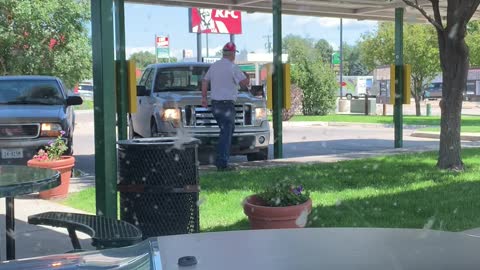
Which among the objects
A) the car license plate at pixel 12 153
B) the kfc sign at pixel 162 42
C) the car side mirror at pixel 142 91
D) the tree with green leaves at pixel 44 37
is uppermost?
the kfc sign at pixel 162 42

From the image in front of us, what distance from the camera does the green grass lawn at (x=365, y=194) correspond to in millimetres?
5836

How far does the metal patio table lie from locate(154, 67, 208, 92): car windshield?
7103 mm

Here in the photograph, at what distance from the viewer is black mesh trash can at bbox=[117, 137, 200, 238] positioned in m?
4.44

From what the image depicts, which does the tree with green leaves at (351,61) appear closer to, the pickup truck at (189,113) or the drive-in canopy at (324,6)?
the drive-in canopy at (324,6)

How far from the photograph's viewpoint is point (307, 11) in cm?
1439

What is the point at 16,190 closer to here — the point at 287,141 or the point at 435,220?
the point at 435,220

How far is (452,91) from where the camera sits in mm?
8992

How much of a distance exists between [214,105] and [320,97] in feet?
70.4

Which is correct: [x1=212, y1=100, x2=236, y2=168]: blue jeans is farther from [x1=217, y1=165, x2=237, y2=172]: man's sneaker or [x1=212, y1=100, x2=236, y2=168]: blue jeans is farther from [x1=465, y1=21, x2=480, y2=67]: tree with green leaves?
[x1=465, y1=21, x2=480, y2=67]: tree with green leaves

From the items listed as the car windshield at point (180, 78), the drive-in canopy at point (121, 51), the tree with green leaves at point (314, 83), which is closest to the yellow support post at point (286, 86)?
the drive-in canopy at point (121, 51)

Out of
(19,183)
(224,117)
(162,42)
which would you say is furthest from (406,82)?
(162,42)

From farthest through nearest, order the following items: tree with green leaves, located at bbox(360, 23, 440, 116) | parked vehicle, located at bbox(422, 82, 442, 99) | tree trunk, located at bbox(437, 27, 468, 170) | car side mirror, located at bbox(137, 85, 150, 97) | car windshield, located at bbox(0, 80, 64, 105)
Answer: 1. parked vehicle, located at bbox(422, 82, 442, 99)
2. tree with green leaves, located at bbox(360, 23, 440, 116)
3. car side mirror, located at bbox(137, 85, 150, 97)
4. car windshield, located at bbox(0, 80, 64, 105)
5. tree trunk, located at bbox(437, 27, 468, 170)

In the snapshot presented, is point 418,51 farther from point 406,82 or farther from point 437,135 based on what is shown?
point 406,82

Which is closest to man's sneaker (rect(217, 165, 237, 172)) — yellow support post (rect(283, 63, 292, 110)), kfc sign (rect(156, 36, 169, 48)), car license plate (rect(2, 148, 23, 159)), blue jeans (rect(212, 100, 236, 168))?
blue jeans (rect(212, 100, 236, 168))
